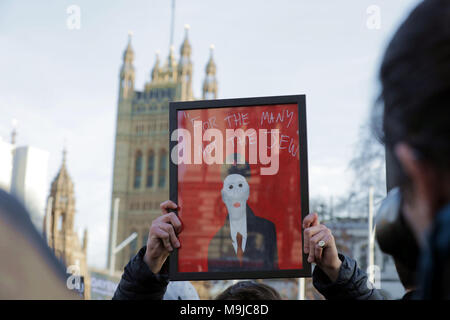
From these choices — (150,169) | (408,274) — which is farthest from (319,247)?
(150,169)

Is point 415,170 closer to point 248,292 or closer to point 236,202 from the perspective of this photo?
point 236,202

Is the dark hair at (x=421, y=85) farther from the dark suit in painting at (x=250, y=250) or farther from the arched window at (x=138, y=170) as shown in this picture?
the arched window at (x=138, y=170)

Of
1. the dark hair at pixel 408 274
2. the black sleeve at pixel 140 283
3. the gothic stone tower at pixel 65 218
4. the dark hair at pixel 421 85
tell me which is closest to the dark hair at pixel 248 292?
the black sleeve at pixel 140 283

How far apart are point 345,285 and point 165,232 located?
0.47 metres

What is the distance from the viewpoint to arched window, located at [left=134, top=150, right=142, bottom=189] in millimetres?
56003

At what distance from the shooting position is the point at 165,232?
1.38 metres

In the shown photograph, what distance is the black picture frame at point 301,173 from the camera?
1.34 m

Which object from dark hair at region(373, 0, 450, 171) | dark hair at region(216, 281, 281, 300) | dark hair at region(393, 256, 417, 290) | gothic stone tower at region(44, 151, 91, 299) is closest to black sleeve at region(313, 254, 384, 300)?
dark hair at region(393, 256, 417, 290)

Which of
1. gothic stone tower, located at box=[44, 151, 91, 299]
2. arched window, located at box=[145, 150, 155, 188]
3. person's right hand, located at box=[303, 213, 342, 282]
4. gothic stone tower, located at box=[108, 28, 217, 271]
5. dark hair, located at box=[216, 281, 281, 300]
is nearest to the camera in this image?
person's right hand, located at box=[303, 213, 342, 282]

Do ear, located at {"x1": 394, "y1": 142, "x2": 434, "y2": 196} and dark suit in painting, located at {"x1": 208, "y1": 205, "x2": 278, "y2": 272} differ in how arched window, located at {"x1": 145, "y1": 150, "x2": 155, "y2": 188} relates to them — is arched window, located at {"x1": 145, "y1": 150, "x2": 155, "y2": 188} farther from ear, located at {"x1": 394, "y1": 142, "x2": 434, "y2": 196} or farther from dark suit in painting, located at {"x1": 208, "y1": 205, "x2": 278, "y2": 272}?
ear, located at {"x1": 394, "y1": 142, "x2": 434, "y2": 196}

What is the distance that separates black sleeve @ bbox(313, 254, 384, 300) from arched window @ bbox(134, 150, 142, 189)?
2175 inches
